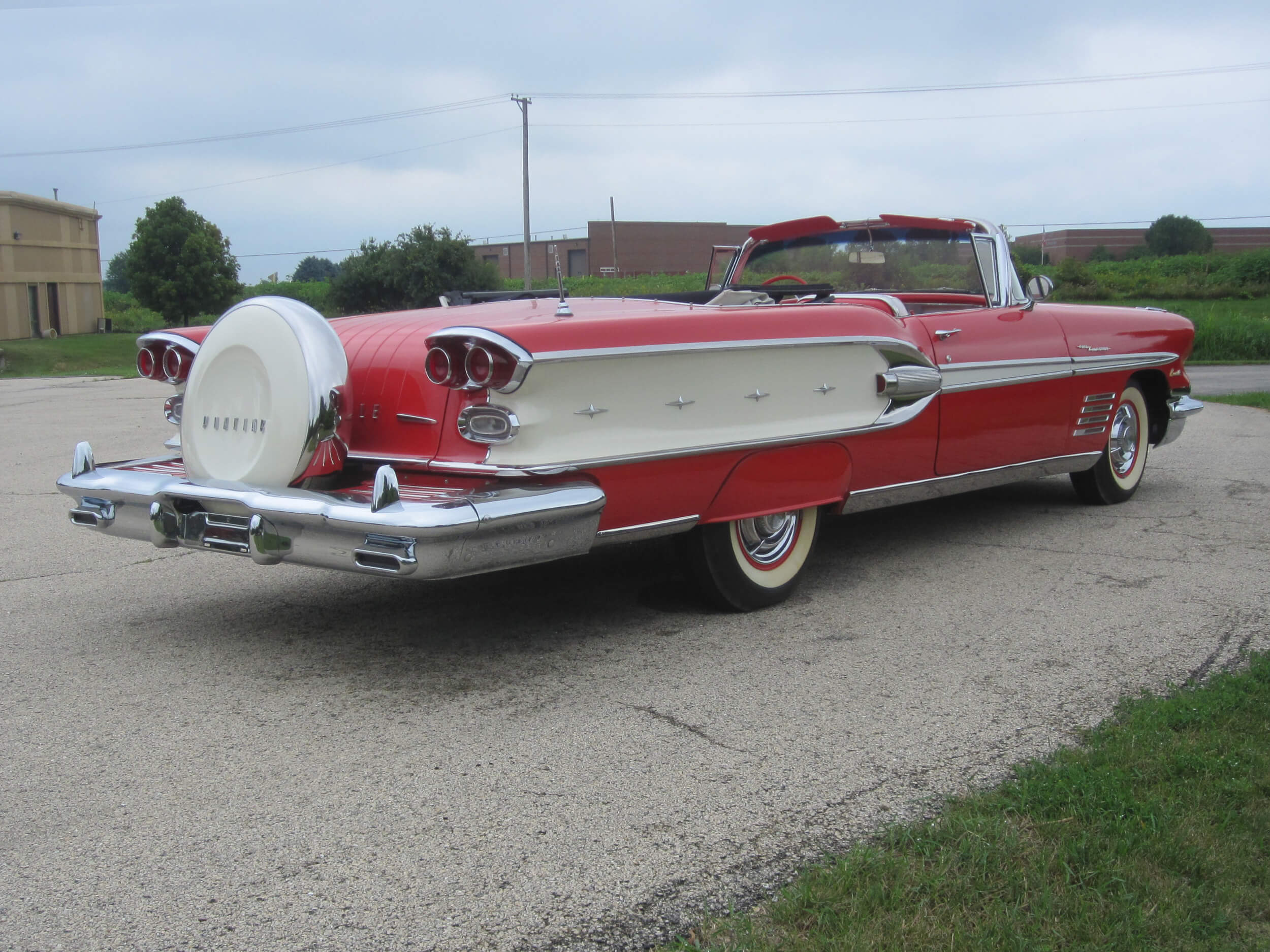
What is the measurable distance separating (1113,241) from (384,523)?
86.0 meters

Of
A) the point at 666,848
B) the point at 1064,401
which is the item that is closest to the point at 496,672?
the point at 666,848

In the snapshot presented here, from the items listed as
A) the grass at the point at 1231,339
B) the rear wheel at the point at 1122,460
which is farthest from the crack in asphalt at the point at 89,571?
the grass at the point at 1231,339

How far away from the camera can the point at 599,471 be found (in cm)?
366

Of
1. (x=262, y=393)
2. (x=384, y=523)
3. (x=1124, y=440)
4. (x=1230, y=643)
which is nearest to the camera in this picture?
(x=384, y=523)

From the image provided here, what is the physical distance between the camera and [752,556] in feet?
14.5

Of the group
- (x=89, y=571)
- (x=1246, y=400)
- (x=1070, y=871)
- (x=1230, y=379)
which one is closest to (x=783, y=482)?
(x=1070, y=871)

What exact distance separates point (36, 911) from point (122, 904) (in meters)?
0.17

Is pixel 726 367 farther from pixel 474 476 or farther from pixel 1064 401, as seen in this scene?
pixel 1064 401

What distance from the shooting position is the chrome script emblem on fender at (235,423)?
3.69 metres

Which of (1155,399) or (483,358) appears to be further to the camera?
(1155,399)

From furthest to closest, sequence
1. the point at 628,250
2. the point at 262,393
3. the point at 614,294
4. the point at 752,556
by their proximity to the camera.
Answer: the point at 628,250 → the point at 614,294 → the point at 752,556 → the point at 262,393

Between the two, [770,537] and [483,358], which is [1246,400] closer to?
[770,537]

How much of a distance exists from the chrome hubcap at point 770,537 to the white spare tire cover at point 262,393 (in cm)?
163

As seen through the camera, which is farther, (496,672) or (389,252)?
(389,252)
